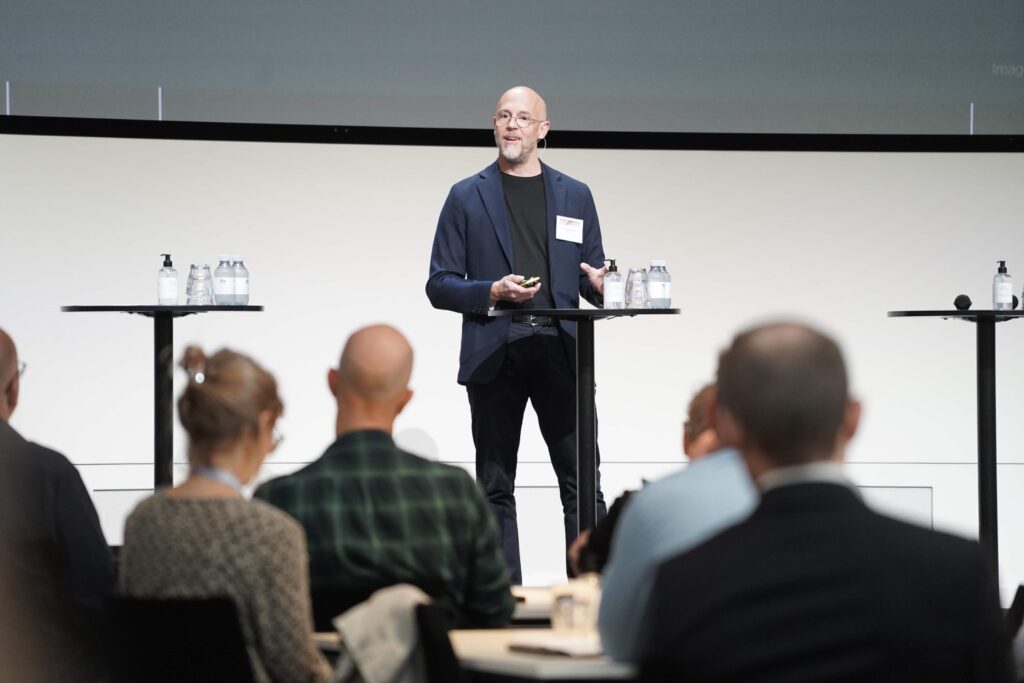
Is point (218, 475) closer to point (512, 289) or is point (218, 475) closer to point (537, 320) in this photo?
point (512, 289)

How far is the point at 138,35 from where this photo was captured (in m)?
5.64

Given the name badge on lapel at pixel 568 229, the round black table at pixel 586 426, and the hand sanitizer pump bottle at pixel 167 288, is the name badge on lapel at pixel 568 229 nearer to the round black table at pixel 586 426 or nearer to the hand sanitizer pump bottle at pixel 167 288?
the round black table at pixel 586 426

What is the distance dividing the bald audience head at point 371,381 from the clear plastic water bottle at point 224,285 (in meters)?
1.70

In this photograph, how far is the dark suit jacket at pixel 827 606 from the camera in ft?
4.63

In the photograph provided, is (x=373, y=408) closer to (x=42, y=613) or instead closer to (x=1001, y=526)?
(x=42, y=613)

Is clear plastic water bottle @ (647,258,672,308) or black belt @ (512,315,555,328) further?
black belt @ (512,315,555,328)

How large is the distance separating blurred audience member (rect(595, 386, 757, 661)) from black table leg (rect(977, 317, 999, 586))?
2791 mm

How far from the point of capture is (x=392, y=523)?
2285 millimetres

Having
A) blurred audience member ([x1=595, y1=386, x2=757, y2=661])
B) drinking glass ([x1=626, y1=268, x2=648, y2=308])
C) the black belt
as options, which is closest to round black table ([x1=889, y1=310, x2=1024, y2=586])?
drinking glass ([x1=626, y1=268, x2=648, y2=308])

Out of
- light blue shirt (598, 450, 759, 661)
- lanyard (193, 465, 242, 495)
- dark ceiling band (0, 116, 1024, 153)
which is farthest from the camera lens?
dark ceiling band (0, 116, 1024, 153)

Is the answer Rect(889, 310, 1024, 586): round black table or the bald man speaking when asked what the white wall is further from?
the bald man speaking

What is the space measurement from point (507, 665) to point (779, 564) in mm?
685

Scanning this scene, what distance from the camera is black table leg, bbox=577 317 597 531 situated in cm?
409

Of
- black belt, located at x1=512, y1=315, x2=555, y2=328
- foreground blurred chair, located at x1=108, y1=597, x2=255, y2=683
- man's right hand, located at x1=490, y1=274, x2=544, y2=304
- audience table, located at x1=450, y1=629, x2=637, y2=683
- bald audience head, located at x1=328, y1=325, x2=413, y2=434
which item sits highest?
man's right hand, located at x1=490, y1=274, x2=544, y2=304
